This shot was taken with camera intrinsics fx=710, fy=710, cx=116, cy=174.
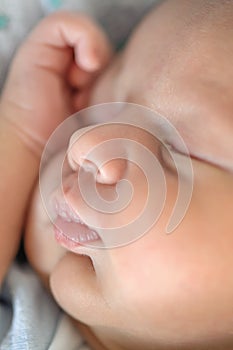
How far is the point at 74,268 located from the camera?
63cm

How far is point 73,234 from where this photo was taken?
2.01ft

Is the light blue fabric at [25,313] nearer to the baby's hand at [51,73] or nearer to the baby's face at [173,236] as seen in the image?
the baby's face at [173,236]

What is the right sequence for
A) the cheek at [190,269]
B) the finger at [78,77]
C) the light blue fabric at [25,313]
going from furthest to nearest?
the finger at [78,77] → the light blue fabric at [25,313] → the cheek at [190,269]

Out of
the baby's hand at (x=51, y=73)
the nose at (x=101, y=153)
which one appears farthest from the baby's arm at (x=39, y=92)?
the nose at (x=101, y=153)

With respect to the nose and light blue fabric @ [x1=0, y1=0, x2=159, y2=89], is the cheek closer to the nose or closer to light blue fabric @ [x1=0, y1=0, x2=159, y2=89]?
the nose

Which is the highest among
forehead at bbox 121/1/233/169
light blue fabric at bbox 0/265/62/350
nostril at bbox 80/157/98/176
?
forehead at bbox 121/1/233/169

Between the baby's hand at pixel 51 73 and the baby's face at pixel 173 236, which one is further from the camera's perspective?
the baby's hand at pixel 51 73

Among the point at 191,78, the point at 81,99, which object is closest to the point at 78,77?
the point at 81,99

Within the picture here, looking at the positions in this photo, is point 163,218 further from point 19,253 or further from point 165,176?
point 19,253

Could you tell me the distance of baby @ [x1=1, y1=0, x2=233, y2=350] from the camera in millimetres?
545

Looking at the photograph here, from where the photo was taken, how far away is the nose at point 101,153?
580 mm

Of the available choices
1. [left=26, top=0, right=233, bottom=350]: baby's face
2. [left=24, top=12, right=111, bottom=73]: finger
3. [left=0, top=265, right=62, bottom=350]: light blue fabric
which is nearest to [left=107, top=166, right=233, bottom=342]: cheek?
[left=26, top=0, right=233, bottom=350]: baby's face

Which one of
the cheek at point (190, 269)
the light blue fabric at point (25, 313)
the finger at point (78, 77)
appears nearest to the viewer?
the cheek at point (190, 269)

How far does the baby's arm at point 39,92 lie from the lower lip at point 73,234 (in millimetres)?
74
